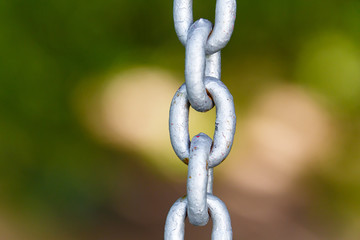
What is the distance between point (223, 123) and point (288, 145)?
11.1ft

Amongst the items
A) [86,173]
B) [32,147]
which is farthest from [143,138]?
[32,147]

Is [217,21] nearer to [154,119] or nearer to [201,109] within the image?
[201,109]

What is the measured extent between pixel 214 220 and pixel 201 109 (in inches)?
5.9

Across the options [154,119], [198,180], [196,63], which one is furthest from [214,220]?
[154,119]

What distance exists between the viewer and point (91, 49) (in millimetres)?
3846

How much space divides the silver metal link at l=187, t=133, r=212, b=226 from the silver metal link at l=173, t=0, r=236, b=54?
0.42 feet

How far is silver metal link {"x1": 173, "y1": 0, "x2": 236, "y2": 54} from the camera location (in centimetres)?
66

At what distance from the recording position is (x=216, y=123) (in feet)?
2.25

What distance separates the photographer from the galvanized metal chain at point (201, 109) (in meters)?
0.65

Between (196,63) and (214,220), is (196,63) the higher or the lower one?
the higher one

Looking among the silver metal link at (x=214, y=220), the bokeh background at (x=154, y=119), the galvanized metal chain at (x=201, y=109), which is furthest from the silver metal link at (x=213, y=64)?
the bokeh background at (x=154, y=119)

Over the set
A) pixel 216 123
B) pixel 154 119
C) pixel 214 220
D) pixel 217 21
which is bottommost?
pixel 214 220

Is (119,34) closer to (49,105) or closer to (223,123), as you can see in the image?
(49,105)

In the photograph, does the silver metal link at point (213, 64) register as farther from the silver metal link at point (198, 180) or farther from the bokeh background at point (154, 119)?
the bokeh background at point (154, 119)
